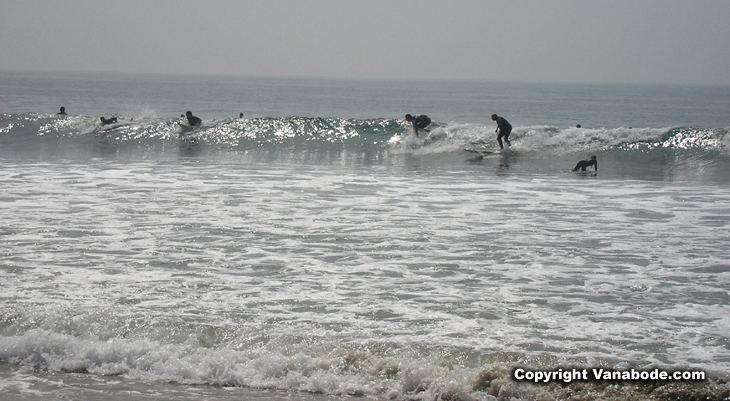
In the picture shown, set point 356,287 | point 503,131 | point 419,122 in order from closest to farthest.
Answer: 1. point 356,287
2. point 503,131
3. point 419,122

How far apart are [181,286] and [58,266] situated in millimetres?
1673

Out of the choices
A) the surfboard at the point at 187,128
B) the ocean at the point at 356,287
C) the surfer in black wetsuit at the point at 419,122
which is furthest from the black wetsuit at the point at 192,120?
the ocean at the point at 356,287

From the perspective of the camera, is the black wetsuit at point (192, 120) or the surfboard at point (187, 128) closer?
the surfboard at point (187, 128)

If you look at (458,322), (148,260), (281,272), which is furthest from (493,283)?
(148,260)

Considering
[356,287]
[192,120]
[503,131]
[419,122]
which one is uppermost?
[419,122]

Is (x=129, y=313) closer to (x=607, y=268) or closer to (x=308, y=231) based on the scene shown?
(x=308, y=231)

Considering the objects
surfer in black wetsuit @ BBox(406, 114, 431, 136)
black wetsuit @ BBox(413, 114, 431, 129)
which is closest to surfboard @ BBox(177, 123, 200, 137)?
surfer in black wetsuit @ BBox(406, 114, 431, 136)

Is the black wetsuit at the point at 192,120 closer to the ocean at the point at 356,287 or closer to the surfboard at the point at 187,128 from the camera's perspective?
the surfboard at the point at 187,128

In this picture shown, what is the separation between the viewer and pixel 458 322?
19.5 ft

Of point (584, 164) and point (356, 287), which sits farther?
point (584, 164)

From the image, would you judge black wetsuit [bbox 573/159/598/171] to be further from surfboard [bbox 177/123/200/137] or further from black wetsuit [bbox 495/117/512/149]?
surfboard [bbox 177/123/200/137]

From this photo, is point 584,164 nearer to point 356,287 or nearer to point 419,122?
point 419,122

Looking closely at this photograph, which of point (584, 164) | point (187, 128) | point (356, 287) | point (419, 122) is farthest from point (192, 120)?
point (356, 287)

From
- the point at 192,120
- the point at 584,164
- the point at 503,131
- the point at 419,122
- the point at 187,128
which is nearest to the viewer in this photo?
the point at 584,164
